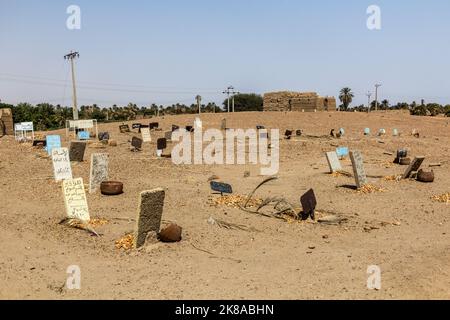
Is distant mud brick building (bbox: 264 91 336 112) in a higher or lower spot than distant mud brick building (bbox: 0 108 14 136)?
higher

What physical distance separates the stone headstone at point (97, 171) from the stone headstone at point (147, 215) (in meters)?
4.28

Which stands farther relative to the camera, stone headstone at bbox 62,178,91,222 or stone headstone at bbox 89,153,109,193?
stone headstone at bbox 89,153,109,193

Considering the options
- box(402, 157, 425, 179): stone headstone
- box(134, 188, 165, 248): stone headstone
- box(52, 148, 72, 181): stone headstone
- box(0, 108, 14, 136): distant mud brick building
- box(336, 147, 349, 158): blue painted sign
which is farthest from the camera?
box(0, 108, 14, 136): distant mud brick building

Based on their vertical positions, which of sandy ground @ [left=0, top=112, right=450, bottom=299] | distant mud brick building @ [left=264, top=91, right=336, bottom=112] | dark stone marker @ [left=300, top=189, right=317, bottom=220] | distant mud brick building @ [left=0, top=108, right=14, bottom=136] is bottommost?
sandy ground @ [left=0, top=112, right=450, bottom=299]

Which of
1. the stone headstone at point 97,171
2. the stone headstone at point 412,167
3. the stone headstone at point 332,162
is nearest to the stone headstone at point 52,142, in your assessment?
the stone headstone at point 97,171

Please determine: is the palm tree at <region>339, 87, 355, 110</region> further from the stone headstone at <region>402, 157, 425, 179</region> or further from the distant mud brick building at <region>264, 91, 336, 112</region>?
the stone headstone at <region>402, 157, 425, 179</region>

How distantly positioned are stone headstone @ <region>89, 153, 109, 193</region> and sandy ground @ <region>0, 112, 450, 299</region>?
→ 43 centimetres

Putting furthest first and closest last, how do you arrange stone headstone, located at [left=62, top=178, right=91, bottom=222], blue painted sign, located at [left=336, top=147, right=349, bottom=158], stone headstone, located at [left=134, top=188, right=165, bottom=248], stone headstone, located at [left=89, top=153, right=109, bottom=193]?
blue painted sign, located at [left=336, top=147, right=349, bottom=158] → stone headstone, located at [left=89, top=153, right=109, bottom=193] → stone headstone, located at [left=62, top=178, right=91, bottom=222] → stone headstone, located at [left=134, top=188, right=165, bottom=248]

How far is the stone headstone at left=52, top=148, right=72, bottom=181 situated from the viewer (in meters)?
11.9

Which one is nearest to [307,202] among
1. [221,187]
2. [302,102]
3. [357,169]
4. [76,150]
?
[221,187]

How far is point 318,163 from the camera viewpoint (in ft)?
57.2

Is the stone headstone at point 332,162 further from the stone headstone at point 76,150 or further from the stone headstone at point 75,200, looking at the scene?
the stone headstone at point 76,150

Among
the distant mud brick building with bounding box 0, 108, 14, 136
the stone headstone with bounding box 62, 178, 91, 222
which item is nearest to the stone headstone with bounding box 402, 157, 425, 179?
the stone headstone with bounding box 62, 178, 91, 222
